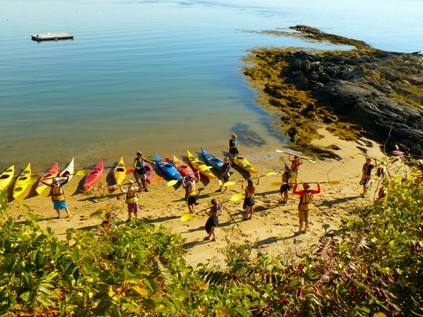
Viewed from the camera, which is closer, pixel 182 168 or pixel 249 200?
pixel 249 200

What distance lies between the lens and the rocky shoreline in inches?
762

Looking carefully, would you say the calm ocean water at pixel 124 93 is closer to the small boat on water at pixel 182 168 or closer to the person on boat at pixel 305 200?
the small boat on water at pixel 182 168

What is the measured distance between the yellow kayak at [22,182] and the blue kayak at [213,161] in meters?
7.52

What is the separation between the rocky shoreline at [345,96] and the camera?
19359mm

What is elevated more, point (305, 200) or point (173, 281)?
point (173, 281)

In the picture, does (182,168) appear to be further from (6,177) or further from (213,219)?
(6,177)

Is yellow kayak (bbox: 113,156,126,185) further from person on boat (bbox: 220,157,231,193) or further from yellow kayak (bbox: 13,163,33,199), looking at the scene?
person on boat (bbox: 220,157,231,193)

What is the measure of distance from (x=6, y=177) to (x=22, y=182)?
91 centimetres

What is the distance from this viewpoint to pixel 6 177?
46.2 feet

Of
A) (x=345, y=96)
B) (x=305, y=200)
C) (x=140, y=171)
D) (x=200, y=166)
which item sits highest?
(x=345, y=96)

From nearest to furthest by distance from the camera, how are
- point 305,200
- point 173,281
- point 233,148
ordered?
point 173,281 → point 305,200 → point 233,148

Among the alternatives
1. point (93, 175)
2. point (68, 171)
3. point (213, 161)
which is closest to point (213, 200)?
point (213, 161)

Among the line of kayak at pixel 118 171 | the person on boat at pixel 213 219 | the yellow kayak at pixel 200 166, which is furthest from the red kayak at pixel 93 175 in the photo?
the person on boat at pixel 213 219

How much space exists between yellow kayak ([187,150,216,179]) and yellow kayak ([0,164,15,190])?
7.43 meters
